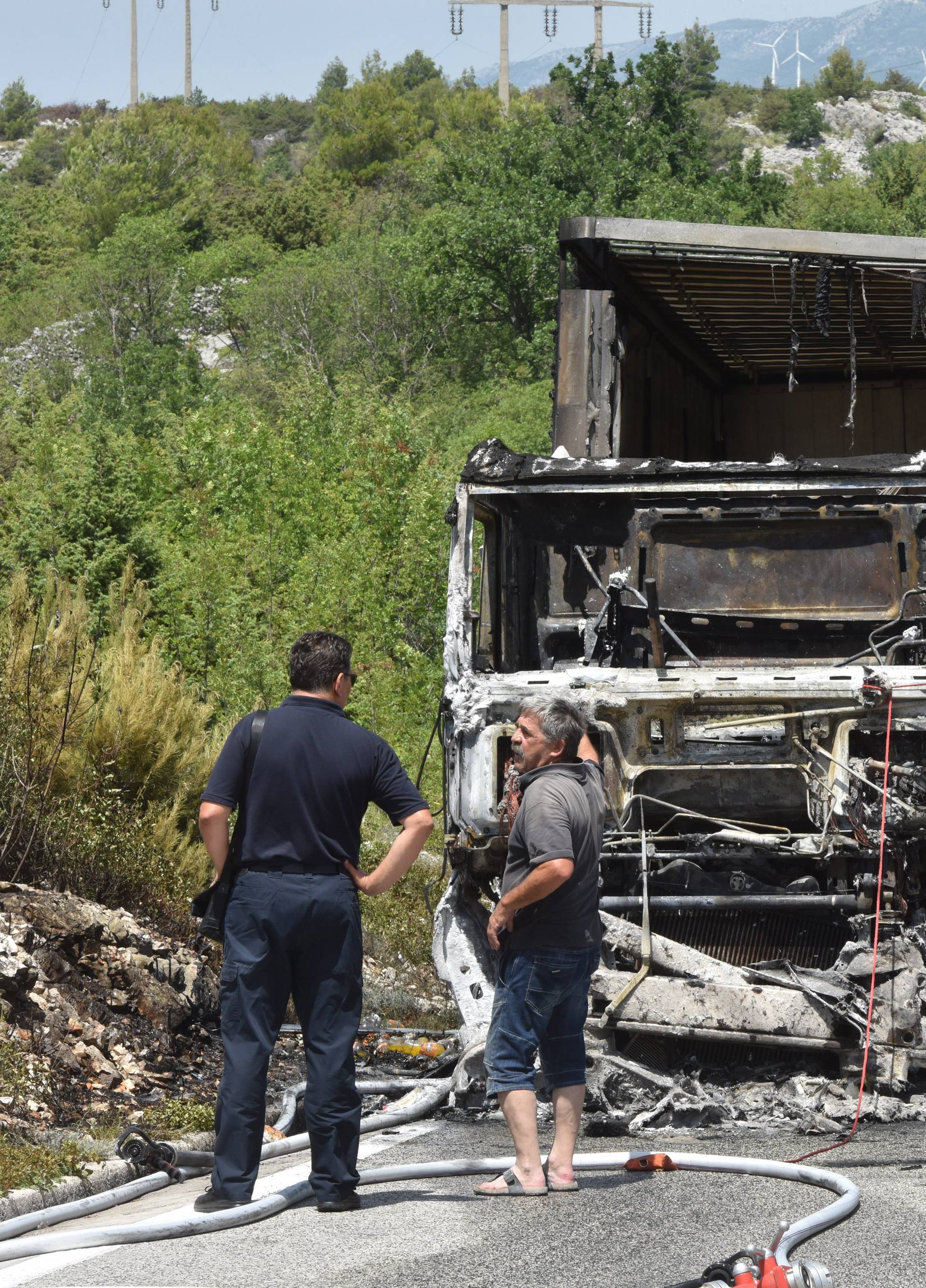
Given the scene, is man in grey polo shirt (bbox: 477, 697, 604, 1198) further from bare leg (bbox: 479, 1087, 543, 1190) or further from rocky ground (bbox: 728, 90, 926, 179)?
rocky ground (bbox: 728, 90, 926, 179)

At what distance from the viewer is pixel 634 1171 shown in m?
5.57

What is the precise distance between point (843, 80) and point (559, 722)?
135313 mm

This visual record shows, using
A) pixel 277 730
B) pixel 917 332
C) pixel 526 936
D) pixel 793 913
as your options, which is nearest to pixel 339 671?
pixel 277 730

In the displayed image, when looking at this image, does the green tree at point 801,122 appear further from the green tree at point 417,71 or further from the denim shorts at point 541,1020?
the denim shorts at point 541,1020

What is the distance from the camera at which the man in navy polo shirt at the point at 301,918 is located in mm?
4988

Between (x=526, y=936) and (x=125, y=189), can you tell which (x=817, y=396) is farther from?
(x=125, y=189)

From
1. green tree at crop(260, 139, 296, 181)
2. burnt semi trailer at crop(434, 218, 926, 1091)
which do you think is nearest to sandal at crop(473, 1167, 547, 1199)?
burnt semi trailer at crop(434, 218, 926, 1091)

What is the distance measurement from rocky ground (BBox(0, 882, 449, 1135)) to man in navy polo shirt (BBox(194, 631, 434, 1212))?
1.80 m

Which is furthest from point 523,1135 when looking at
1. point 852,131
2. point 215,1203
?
point 852,131

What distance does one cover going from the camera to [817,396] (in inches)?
466

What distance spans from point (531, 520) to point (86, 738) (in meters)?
3.53

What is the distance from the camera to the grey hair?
5434 millimetres

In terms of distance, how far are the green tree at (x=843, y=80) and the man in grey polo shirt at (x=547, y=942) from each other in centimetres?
13233

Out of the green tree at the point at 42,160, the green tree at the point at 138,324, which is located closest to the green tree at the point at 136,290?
the green tree at the point at 138,324
